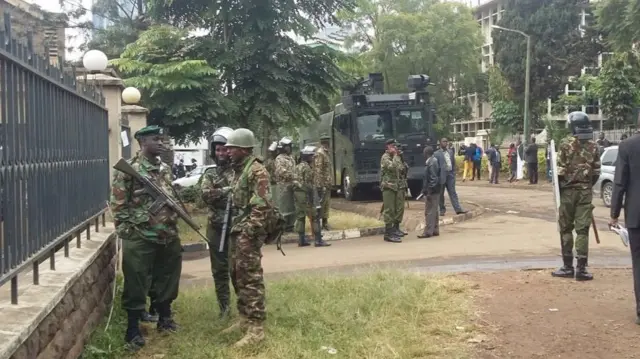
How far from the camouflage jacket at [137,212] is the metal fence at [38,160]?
341mm

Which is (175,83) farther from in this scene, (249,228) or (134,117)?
(249,228)

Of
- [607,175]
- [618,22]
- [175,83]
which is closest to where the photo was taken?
[175,83]

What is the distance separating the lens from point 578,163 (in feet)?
24.3

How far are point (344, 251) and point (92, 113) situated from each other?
211 inches

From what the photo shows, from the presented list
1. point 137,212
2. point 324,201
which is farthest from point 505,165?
point 137,212

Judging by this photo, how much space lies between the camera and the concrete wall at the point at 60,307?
340 centimetres

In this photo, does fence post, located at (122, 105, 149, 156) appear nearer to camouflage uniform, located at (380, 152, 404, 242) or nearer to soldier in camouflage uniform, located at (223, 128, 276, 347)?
camouflage uniform, located at (380, 152, 404, 242)

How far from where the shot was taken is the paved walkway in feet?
31.4

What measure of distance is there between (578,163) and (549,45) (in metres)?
35.2

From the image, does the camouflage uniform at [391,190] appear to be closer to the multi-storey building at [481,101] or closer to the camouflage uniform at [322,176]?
the camouflage uniform at [322,176]

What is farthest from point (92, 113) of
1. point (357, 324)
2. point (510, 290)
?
point (510, 290)

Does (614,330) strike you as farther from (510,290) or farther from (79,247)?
(79,247)

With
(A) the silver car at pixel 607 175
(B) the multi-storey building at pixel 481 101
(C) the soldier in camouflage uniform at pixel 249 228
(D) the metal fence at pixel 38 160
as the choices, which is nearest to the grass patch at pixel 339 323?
(C) the soldier in camouflage uniform at pixel 249 228

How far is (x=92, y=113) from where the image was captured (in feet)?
21.0
